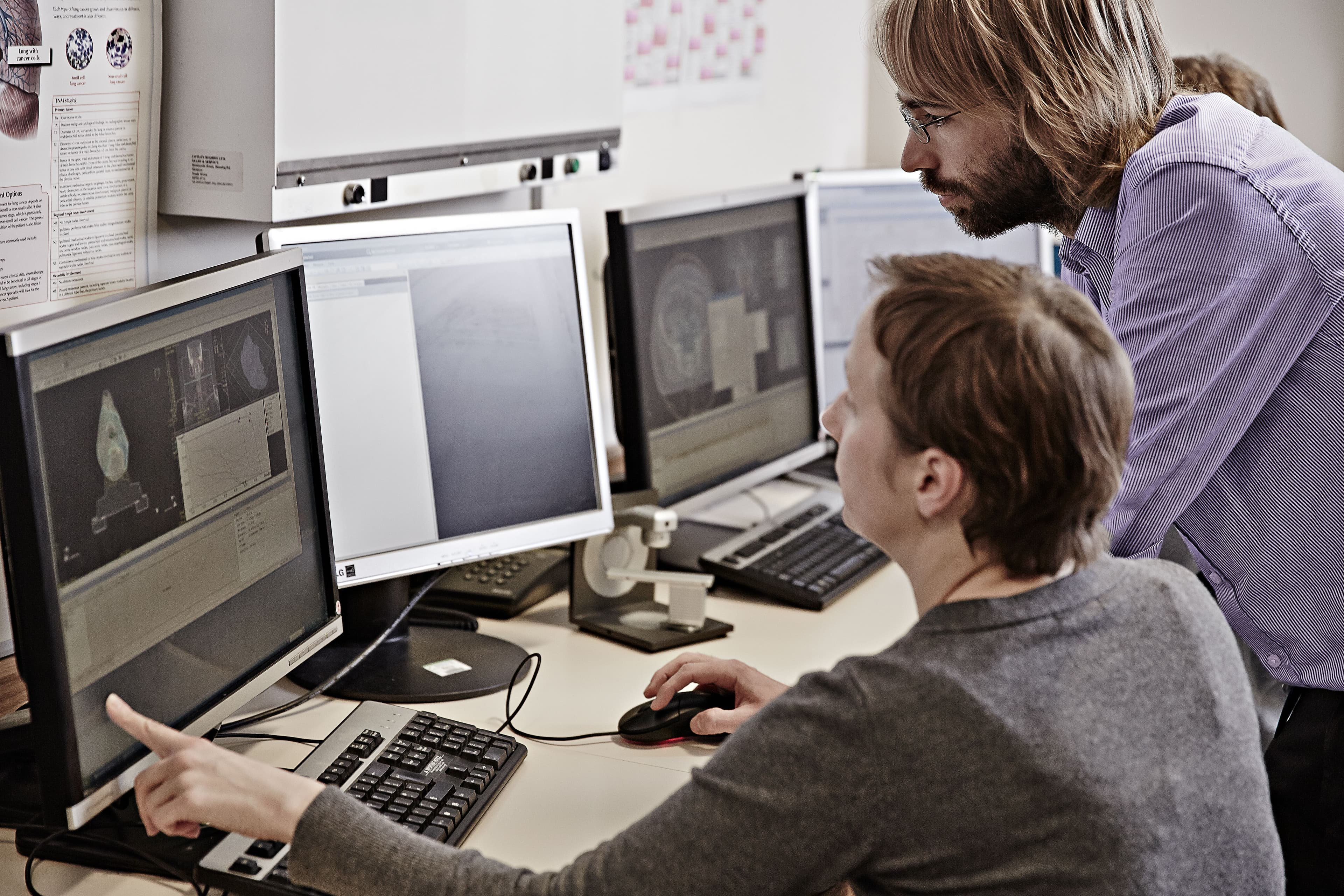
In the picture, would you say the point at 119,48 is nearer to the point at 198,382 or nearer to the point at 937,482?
the point at 198,382

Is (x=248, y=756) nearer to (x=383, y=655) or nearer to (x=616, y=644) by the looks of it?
(x=383, y=655)

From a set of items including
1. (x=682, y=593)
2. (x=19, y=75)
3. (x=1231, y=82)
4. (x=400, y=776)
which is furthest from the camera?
(x=1231, y=82)

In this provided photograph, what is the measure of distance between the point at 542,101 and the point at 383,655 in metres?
0.80

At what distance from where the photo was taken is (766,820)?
2.57 ft

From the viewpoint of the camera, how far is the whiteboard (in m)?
1.33

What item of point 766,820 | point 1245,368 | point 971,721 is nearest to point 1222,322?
point 1245,368

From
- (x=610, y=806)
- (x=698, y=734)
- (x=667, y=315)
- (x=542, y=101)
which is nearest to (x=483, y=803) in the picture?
(x=610, y=806)

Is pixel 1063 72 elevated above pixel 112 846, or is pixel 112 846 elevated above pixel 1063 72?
pixel 1063 72

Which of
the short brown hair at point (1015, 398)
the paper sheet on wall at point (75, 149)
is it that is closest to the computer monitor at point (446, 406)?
the paper sheet on wall at point (75, 149)

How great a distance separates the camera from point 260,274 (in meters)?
1.16

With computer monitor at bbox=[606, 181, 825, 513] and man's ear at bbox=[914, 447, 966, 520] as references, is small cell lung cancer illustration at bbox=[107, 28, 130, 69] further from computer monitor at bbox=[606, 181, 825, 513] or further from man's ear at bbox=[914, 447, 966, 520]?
man's ear at bbox=[914, 447, 966, 520]

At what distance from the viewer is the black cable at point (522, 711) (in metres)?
1.30

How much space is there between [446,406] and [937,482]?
30.4 inches

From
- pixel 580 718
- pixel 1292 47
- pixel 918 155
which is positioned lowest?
pixel 580 718
